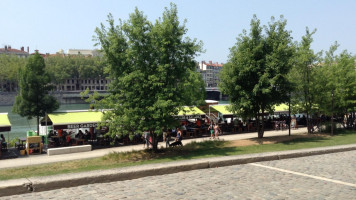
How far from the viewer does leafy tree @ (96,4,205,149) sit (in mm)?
14352

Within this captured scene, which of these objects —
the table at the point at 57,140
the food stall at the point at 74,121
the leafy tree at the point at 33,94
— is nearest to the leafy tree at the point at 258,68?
the food stall at the point at 74,121

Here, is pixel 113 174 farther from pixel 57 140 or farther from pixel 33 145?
pixel 57 140

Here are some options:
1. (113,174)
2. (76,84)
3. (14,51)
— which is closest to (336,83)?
(113,174)

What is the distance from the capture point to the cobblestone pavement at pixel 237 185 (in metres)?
7.60

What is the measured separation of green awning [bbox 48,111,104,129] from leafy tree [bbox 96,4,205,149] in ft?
20.0

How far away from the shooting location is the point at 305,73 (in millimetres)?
22516

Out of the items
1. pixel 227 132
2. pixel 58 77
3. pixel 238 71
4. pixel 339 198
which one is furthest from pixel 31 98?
pixel 58 77

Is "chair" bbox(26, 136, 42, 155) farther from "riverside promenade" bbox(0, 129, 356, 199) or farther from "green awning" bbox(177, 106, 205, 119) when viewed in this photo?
"riverside promenade" bbox(0, 129, 356, 199)

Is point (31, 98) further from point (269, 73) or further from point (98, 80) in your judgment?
point (98, 80)

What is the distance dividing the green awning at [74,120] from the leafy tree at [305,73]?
13.2 meters

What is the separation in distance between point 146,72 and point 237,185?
7809 millimetres

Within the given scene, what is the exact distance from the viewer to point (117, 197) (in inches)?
291

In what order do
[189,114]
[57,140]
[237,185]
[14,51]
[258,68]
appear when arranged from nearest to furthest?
[237,185], [258,68], [57,140], [189,114], [14,51]

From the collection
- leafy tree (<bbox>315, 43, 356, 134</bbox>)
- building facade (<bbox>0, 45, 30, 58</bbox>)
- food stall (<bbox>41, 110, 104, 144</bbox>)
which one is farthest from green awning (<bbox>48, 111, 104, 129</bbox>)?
building facade (<bbox>0, 45, 30, 58</bbox>)
